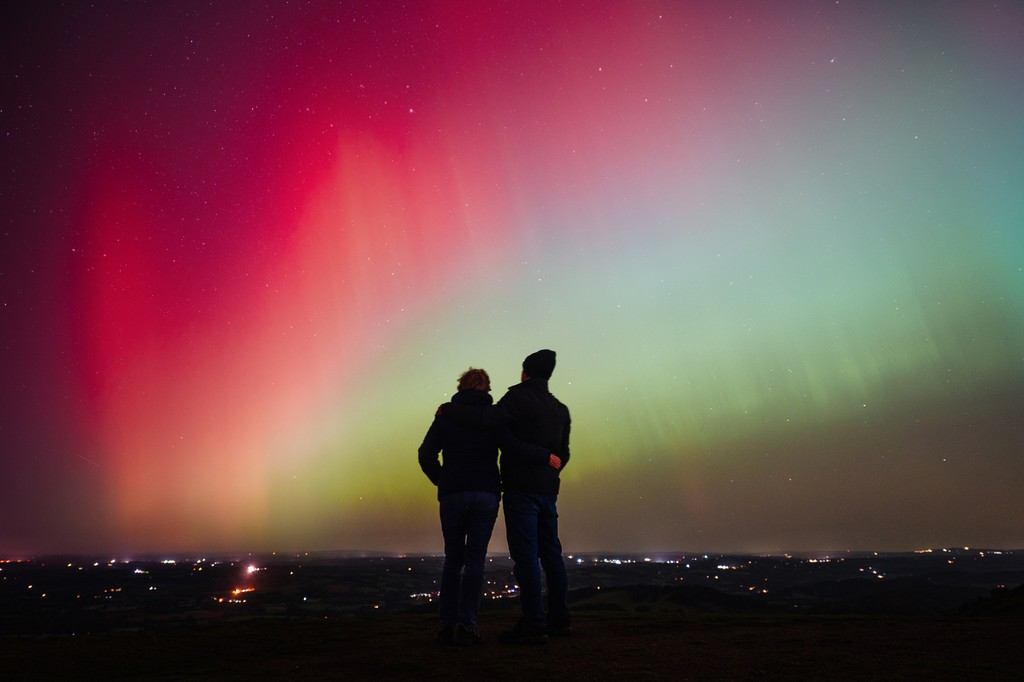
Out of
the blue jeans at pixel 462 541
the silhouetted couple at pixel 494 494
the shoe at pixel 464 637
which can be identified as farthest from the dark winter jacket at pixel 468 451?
the shoe at pixel 464 637

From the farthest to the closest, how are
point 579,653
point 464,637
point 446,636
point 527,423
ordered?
point 527,423
point 446,636
point 464,637
point 579,653

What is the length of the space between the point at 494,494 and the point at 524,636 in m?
1.30

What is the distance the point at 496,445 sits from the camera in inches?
246

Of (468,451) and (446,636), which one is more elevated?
(468,451)

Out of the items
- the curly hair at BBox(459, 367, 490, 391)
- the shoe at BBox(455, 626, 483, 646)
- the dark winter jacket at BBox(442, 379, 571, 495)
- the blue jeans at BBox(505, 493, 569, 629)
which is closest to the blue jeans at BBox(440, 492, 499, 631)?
the shoe at BBox(455, 626, 483, 646)

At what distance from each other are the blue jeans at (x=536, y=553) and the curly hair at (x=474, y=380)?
111 cm

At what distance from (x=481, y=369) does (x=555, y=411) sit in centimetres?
89

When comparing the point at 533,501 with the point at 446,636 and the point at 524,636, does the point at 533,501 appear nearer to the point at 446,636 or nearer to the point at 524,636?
the point at 524,636

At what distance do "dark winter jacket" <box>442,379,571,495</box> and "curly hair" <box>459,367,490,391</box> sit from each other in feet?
0.81

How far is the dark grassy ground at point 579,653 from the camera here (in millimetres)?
4457

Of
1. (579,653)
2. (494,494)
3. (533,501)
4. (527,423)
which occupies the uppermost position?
(527,423)

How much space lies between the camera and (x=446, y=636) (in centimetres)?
589

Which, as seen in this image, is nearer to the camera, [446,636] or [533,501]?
[446,636]

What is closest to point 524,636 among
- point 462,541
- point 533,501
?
point 462,541
